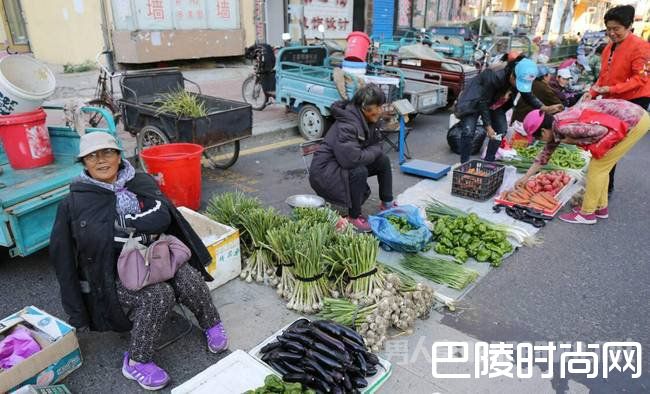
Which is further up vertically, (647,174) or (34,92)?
(34,92)

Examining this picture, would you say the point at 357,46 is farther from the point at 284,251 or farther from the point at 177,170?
the point at 284,251

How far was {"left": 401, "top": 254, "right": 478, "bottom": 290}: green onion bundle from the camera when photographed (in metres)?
3.61

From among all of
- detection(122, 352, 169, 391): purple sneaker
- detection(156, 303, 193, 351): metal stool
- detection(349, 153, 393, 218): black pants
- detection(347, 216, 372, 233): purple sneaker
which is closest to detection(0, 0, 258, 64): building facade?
detection(349, 153, 393, 218): black pants

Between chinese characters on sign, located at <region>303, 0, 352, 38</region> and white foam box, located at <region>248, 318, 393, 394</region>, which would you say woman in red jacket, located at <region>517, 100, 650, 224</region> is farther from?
chinese characters on sign, located at <region>303, 0, 352, 38</region>

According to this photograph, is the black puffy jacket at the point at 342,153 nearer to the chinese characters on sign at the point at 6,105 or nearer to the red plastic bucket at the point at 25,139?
the red plastic bucket at the point at 25,139

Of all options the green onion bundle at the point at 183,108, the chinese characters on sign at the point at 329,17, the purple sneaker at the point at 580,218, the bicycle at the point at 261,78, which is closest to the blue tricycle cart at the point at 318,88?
the bicycle at the point at 261,78

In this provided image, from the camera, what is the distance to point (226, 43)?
13078mm

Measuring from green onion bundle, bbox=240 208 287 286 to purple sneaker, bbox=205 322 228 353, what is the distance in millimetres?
698

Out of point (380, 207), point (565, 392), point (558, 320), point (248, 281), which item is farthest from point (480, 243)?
point (248, 281)

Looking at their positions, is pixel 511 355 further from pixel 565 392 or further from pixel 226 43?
pixel 226 43

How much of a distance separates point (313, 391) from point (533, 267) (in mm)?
2599

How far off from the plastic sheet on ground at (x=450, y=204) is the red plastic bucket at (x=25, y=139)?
10.1ft

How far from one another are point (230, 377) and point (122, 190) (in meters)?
1.22

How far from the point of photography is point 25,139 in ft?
12.6
